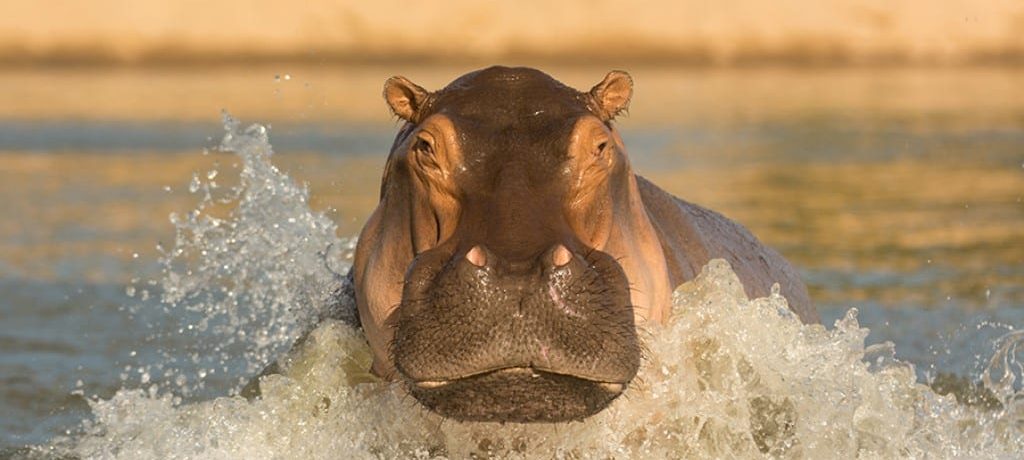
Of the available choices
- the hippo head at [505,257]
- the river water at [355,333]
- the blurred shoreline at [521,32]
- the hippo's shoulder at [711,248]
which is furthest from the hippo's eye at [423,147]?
the blurred shoreline at [521,32]

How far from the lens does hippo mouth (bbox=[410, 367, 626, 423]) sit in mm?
3801

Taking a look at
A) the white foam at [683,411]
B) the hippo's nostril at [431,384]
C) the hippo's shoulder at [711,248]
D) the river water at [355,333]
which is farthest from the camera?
the hippo's shoulder at [711,248]

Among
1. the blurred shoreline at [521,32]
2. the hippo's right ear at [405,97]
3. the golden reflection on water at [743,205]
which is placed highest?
the blurred shoreline at [521,32]

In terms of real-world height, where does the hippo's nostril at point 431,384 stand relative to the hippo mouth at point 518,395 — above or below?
above

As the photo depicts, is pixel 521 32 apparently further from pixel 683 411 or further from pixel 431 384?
pixel 431 384

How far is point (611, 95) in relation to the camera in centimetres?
461

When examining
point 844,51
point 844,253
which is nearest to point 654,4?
point 844,51

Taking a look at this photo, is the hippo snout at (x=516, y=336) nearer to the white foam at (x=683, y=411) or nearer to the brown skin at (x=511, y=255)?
the brown skin at (x=511, y=255)

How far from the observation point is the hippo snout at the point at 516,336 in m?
3.73

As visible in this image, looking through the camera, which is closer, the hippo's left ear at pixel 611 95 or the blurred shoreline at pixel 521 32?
the hippo's left ear at pixel 611 95

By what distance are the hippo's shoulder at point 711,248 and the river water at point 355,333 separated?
0.22 metres

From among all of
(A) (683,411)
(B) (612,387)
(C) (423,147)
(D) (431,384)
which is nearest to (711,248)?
(A) (683,411)

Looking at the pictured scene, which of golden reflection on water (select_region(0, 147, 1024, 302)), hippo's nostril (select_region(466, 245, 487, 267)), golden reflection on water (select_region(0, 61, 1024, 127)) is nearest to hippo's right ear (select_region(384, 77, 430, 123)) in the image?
hippo's nostril (select_region(466, 245, 487, 267))

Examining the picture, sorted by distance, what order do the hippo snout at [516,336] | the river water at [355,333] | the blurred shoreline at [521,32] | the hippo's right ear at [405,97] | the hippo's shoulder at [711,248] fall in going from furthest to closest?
1. the blurred shoreline at [521,32]
2. the hippo's shoulder at [711,248]
3. the river water at [355,333]
4. the hippo's right ear at [405,97]
5. the hippo snout at [516,336]
